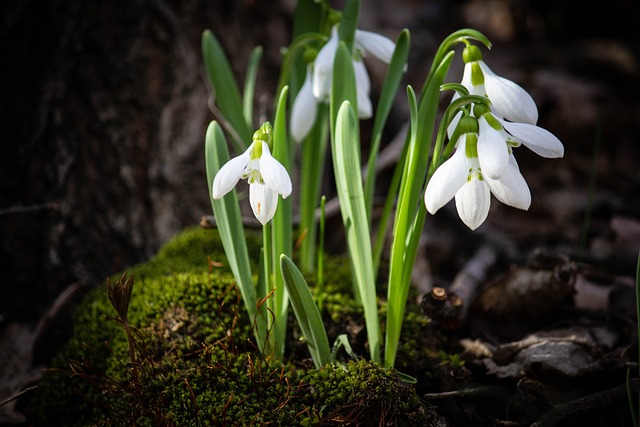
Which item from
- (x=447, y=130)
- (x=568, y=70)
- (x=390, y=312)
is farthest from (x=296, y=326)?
(x=568, y=70)

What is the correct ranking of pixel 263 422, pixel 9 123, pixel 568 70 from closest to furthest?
pixel 263 422 → pixel 9 123 → pixel 568 70

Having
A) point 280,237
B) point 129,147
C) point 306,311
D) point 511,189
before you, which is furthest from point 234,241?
point 129,147

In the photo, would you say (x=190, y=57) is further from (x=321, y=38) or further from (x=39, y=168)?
(x=321, y=38)

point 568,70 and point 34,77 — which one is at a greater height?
point 34,77

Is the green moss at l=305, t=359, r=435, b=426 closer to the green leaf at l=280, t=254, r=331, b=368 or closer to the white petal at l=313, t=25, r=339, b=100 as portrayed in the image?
the green leaf at l=280, t=254, r=331, b=368

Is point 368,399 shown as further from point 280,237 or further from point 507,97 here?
point 507,97
